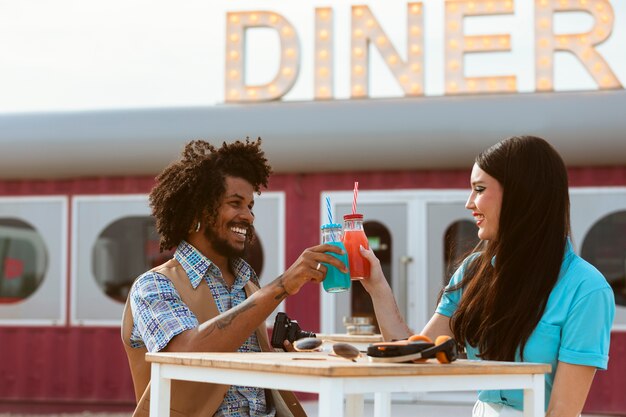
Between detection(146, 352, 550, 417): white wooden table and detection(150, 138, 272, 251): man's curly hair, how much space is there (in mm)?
757

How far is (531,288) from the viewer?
274cm

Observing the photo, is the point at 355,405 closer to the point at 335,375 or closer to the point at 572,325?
the point at 572,325

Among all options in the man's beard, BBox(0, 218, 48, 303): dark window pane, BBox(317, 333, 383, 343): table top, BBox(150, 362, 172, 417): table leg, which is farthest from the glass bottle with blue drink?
BBox(0, 218, 48, 303): dark window pane

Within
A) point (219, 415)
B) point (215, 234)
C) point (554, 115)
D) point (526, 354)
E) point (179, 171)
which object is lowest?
point (219, 415)

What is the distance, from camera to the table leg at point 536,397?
2.34m

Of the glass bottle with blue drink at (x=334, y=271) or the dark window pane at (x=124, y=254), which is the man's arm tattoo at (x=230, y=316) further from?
the dark window pane at (x=124, y=254)

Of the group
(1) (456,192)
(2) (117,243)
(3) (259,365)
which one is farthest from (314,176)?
(3) (259,365)

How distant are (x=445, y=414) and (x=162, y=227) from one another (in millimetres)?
4449

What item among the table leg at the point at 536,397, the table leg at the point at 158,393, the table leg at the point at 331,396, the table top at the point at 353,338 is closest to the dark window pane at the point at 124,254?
the table top at the point at 353,338

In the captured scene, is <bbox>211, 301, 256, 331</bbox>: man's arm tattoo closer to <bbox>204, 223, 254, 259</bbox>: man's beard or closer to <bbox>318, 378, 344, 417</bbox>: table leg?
<bbox>204, 223, 254, 259</bbox>: man's beard

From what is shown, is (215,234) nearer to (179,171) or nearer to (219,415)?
(179,171)

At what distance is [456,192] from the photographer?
7664 millimetres

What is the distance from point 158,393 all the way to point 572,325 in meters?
1.14

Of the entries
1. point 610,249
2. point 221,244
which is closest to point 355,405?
point 221,244
